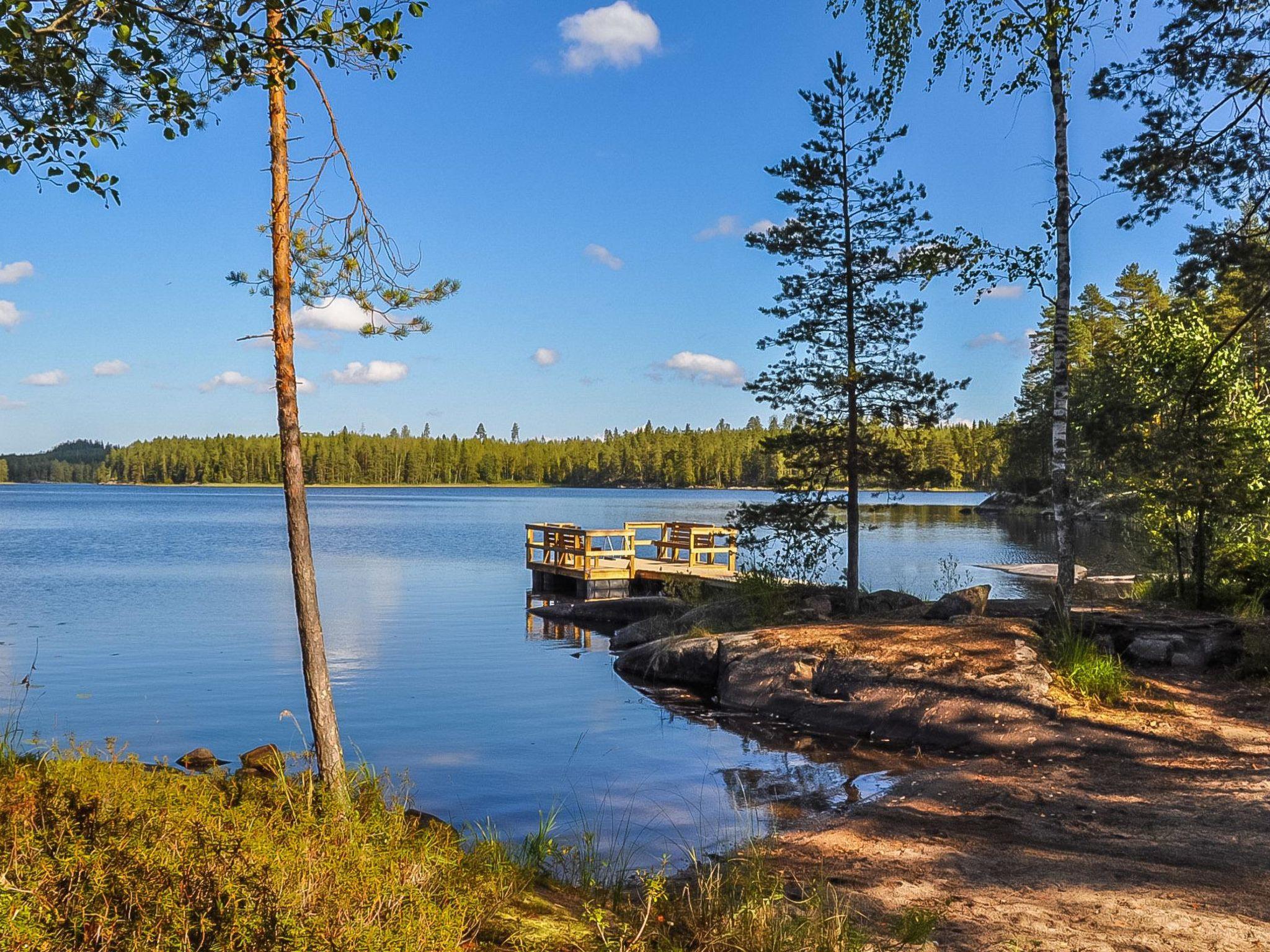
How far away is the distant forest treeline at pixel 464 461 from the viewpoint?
153875 mm

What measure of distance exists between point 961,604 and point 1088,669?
4074 millimetres

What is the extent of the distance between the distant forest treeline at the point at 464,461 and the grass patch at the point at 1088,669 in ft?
419

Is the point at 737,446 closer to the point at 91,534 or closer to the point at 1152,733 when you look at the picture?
the point at 91,534

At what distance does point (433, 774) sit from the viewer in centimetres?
1020

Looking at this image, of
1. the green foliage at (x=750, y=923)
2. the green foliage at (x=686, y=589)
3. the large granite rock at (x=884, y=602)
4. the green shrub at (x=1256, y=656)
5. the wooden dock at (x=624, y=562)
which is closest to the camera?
the green foliage at (x=750, y=923)

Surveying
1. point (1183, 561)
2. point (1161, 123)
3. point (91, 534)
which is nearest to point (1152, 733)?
point (1161, 123)

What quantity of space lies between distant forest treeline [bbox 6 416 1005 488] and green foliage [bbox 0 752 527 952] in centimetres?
13482

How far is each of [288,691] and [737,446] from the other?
477 ft

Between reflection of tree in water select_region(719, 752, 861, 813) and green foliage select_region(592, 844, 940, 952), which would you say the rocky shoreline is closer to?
reflection of tree in water select_region(719, 752, 861, 813)

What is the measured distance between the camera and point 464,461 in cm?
18238

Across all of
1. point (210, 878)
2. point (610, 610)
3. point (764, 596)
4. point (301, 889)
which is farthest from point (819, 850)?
point (610, 610)

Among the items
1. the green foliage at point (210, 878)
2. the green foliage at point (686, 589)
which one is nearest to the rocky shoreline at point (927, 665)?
the green foliage at point (686, 589)

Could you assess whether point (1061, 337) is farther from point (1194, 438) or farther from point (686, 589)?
point (686, 589)

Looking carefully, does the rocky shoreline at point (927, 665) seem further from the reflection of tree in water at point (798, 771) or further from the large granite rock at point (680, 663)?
the reflection of tree in water at point (798, 771)
